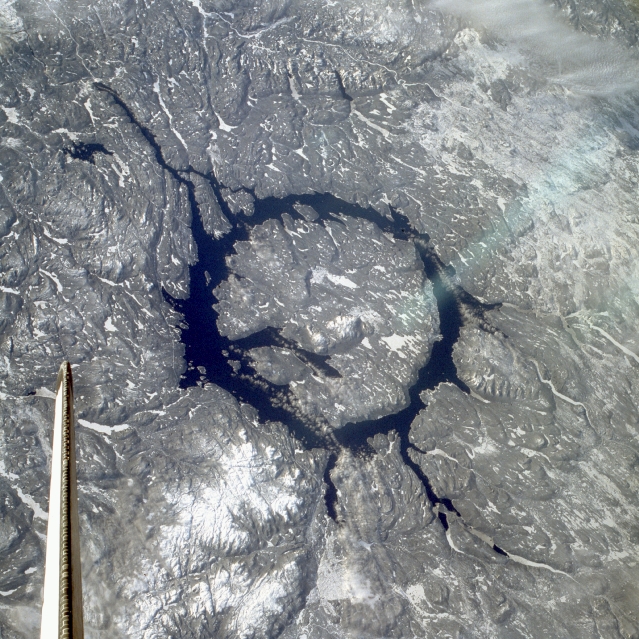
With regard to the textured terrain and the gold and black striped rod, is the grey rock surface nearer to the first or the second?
the textured terrain

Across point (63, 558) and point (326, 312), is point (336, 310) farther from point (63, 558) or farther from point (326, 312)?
point (63, 558)

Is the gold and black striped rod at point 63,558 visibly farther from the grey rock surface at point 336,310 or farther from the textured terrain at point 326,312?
the grey rock surface at point 336,310

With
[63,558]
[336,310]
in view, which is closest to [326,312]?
Answer: [336,310]

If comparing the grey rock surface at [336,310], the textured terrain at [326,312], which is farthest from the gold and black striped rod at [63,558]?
the grey rock surface at [336,310]

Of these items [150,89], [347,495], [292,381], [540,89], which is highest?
[540,89]

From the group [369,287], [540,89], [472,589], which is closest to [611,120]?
[540,89]

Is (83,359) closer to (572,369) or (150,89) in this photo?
(150,89)
